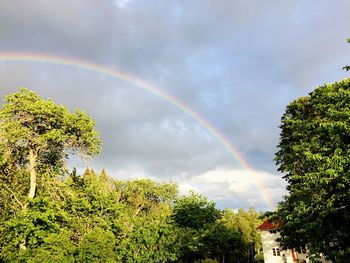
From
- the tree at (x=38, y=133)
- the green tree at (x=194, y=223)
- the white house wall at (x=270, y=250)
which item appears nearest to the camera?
the tree at (x=38, y=133)

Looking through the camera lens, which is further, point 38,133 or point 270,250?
point 270,250

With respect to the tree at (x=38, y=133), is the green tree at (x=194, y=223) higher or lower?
lower

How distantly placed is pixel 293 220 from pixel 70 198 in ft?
58.7

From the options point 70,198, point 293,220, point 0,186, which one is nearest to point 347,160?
point 293,220

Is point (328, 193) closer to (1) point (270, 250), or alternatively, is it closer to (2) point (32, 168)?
(2) point (32, 168)

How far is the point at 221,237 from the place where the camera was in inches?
1581

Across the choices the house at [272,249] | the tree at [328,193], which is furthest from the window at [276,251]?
the tree at [328,193]

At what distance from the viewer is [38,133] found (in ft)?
88.5

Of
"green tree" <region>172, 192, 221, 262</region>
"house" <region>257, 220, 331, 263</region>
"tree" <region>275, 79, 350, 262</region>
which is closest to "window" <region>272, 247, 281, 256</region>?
"house" <region>257, 220, 331, 263</region>

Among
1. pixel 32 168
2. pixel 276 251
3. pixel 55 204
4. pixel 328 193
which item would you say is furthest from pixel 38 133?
pixel 276 251

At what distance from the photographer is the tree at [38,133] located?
25484 millimetres

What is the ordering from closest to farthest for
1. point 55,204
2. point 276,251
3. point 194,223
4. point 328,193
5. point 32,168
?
1. point 328,193
2. point 55,204
3. point 32,168
4. point 194,223
5. point 276,251

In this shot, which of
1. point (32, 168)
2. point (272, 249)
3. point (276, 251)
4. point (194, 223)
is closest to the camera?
point (32, 168)

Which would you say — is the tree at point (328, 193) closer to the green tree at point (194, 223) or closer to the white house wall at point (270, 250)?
the green tree at point (194, 223)
